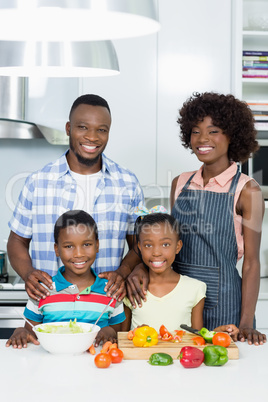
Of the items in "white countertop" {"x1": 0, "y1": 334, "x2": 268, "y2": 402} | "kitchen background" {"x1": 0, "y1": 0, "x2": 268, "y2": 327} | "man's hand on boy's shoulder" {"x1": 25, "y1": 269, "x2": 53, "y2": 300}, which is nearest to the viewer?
"white countertop" {"x1": 0, "y1": 334, "x2": 268, "y2": 402}

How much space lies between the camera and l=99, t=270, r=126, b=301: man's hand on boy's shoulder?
165 cm

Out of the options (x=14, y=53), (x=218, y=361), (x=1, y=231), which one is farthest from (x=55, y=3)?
(x=1, y=231)

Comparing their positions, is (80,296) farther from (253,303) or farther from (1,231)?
(1,231)

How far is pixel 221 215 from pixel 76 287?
57 cm

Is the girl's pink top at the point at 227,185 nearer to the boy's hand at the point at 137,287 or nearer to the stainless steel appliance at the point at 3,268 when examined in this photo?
the boy's hand at the point at 137,287

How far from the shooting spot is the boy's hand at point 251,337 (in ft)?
5.07

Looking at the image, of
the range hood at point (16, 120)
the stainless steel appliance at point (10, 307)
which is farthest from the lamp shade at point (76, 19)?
the range hood at point (16, 120)

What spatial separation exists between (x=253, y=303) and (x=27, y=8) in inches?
53.3

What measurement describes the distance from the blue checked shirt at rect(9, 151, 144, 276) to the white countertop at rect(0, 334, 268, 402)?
564mm

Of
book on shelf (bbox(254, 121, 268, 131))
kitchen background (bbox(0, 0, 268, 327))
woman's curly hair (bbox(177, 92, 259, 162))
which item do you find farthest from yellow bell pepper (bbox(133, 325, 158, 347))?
book on shelf (bbox(254, 121, 268, 131))

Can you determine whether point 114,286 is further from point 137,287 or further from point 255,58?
point 255,58

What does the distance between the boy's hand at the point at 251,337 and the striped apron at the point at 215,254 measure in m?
0.28

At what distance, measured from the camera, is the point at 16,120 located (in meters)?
2.80

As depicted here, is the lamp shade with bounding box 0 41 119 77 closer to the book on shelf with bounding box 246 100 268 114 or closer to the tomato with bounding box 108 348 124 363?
the tomato with bounding box 108 348 124 363
